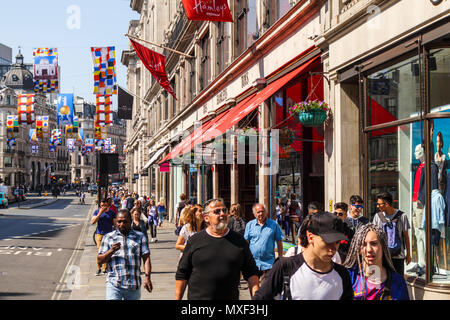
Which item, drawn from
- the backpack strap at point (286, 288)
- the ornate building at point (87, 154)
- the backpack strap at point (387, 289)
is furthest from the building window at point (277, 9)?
the ornate building at point (87, 154)

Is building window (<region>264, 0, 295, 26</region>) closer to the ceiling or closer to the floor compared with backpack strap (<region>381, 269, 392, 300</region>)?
closer to the ceiling

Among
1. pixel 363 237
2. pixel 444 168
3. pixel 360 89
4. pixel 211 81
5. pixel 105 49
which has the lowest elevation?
pixel 363 237

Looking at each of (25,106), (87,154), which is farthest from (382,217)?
(87,154)

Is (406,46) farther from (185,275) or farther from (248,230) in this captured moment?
(185,275)

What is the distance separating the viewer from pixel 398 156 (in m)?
9.05

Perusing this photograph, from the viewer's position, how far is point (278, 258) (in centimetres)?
412

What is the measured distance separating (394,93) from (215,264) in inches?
205

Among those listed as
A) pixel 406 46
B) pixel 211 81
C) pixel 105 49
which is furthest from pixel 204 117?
pixel 406 46

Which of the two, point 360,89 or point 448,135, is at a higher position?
point 360,89

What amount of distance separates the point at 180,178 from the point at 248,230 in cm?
2340

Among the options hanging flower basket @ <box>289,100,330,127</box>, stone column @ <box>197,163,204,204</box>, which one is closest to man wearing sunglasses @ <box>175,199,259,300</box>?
hanging flower basket @ <box>289,100,330,127</box>

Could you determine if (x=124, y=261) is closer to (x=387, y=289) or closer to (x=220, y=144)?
(x=387, y=289)

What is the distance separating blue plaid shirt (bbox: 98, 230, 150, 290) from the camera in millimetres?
6629

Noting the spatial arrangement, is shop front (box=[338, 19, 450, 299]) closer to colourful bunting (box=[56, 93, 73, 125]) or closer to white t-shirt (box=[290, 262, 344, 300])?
white t-shirt (box=[290, 262, 344, 300])
